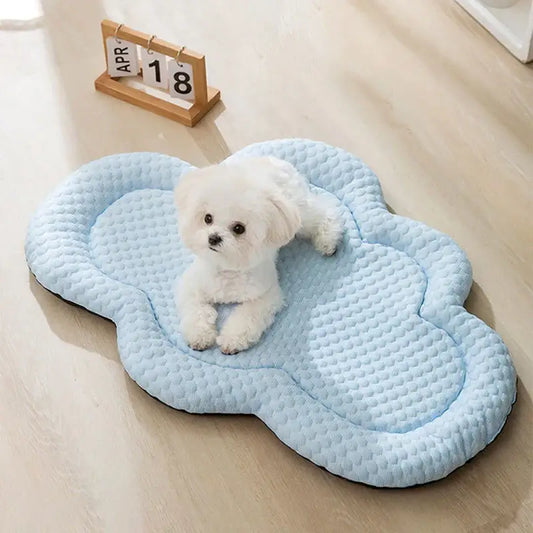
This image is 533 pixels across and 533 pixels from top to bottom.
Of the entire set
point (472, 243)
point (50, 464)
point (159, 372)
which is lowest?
point (50, 464)

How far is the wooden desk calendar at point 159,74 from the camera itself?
234 centimetres

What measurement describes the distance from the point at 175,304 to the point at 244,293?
162mm

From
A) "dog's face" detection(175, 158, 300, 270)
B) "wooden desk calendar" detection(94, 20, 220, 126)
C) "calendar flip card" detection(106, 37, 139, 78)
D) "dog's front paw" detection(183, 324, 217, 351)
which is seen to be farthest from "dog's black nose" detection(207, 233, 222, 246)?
"calendar flip card" detection(106, 37, 139, 78)

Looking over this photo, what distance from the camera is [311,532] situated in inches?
66.1

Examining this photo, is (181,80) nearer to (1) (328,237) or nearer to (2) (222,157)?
(2) (222,157)

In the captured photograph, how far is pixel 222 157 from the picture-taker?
237cm

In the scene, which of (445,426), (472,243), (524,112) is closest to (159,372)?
(445,426)

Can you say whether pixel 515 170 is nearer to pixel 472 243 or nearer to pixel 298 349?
pixel 472 243

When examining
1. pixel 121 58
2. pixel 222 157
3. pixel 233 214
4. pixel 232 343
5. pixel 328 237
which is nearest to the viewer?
pixel 233 214

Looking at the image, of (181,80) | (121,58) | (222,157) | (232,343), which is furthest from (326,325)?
(121,58)

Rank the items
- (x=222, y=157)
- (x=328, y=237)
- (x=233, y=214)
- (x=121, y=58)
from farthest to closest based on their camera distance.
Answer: (x=121, y=58) → (x=222, y=157) → (x=328, y=237) → (x=233, y=214)

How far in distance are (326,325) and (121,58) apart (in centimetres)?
100

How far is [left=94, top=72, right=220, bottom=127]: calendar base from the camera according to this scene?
8.01 feet

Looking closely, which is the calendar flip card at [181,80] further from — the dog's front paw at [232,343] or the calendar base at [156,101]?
the dog's front paw at [232,343]
